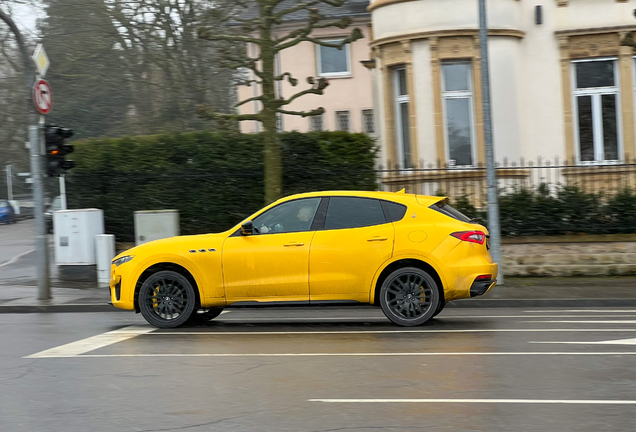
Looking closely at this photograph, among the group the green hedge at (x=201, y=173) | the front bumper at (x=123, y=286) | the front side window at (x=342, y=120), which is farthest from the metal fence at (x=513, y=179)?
the front side window at (x=342, y=120)

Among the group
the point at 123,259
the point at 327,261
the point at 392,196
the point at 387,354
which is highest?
the point at 392,196

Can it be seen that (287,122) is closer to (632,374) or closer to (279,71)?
(279,71)

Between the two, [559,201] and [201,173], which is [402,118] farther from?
[201,173]

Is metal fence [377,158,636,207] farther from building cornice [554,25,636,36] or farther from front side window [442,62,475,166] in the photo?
building cornice [554,25,636,36]

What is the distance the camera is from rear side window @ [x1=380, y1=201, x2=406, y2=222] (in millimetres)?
10336

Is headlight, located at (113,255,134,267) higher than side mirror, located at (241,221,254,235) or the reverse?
the reverse

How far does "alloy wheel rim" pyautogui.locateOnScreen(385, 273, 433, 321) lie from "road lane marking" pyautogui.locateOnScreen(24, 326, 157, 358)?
298 centimetres

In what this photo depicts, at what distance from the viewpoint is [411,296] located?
10.2m

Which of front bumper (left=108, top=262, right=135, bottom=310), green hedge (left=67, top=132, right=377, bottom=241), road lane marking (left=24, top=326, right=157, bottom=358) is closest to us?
road lane marking (left=24, top=326, right=157, bottom=358)

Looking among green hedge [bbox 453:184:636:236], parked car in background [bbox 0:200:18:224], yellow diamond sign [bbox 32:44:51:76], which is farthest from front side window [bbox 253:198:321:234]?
parked car in background [bbox 0:200:18:224]

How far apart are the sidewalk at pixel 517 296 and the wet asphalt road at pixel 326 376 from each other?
1.69 m

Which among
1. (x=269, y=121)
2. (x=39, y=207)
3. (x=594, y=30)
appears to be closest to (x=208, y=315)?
(x=39, y=207)

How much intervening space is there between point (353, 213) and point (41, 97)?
6711 millimetres

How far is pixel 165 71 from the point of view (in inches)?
1203
